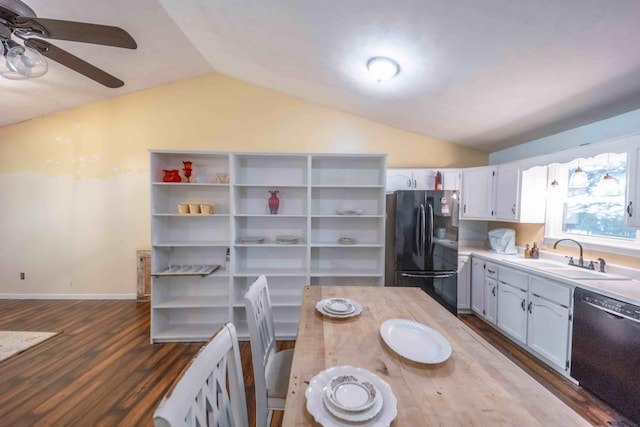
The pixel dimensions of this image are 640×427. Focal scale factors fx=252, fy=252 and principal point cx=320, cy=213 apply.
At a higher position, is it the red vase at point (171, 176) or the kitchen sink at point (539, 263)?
the red vase at point (171, 176)

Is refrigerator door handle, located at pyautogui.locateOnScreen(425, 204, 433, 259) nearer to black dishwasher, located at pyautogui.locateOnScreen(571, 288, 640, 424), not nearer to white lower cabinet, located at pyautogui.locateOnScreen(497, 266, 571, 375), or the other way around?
white lower cabinet, located at pyautogui.locateOnScreen(497, 266, 571, 375)

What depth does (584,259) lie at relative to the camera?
253 centimetres

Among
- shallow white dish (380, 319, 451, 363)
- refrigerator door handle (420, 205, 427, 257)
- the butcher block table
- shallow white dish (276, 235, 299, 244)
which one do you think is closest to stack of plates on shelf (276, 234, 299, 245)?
shallow white dish (276, 235, 299, 244)

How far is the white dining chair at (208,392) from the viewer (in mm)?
597

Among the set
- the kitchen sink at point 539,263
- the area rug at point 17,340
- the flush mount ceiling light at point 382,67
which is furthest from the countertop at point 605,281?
the area rug at point 17,340

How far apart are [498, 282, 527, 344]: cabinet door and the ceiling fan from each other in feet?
12.8

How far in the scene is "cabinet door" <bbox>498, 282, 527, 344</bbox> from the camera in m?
2.47

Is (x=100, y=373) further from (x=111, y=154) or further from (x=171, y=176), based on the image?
(x=111, y=154)

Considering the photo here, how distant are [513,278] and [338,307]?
7.12 ft

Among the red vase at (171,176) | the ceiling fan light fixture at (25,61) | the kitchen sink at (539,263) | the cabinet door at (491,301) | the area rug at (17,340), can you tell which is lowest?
the area rug at (17,340)

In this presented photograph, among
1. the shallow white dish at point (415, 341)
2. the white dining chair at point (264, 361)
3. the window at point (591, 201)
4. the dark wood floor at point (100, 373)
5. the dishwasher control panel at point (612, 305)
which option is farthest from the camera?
the window at point (591, 201)

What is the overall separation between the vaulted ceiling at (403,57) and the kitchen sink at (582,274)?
4.67ft

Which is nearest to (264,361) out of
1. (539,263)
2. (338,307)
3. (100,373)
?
(338,307)

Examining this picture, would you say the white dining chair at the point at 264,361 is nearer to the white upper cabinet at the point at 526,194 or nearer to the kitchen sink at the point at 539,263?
the kitchen sink at the point at 539,263
